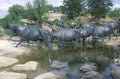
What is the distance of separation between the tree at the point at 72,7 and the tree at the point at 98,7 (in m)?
2.48

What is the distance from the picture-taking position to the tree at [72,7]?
70.6 metres

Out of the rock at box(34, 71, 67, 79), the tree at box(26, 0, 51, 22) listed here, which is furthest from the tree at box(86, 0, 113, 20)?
the rock at box(34, 71, 67, 79)

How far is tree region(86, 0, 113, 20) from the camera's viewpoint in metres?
67.4

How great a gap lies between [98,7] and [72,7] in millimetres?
7028

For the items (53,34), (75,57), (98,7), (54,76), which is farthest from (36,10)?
(54,76)

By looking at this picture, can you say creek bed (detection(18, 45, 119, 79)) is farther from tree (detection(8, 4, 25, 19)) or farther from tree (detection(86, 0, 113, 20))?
tree (detection(8, 4, 25, 19))

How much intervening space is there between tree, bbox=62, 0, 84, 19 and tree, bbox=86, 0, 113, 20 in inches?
97.8

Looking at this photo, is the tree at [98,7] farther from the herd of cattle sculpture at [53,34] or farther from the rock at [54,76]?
the rock at [54,76]

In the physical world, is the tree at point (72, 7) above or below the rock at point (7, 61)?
above

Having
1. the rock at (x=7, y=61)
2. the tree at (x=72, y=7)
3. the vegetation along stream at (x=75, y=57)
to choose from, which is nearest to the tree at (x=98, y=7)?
the tree at (x=72, y=7)

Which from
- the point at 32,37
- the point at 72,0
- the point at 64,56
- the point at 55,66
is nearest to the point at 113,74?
the point at 55,66

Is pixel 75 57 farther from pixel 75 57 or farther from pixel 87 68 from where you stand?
pixel 87 68

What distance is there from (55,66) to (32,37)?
7.85 meters

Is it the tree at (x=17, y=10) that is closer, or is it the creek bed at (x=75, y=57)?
the creek bed at (x=75, y=57)
